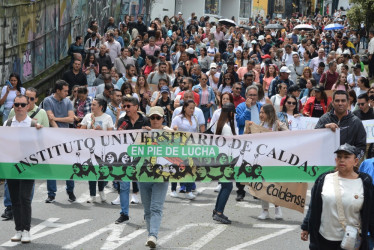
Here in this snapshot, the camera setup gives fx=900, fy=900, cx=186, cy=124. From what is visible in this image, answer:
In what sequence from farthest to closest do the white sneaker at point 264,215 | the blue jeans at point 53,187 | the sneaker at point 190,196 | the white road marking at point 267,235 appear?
the sneaker at point 190,196 → the blue jeans at point 53,187 → the white sneaker at point 264,215 → the white road marking at point 267,235

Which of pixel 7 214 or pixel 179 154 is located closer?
pixel 179 154

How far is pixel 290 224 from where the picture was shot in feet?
39.1

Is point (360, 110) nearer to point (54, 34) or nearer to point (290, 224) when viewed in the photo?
point (290, 224)

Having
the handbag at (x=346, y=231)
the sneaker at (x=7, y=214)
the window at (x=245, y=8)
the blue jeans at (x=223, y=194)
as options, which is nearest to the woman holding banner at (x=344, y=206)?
the handbag at (x=346, y=231)

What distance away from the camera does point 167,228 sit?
11422 mm

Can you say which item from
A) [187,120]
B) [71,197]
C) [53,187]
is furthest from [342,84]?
[53,187]

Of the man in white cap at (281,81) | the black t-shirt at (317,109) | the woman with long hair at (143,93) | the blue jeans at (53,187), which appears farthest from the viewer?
the man in white cap at (281,81)

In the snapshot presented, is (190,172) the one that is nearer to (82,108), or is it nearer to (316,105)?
(82,108)

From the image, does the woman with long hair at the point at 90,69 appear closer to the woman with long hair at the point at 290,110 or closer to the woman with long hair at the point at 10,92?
the woman with long hair at the point at 10,92

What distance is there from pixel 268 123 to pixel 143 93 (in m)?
6.98

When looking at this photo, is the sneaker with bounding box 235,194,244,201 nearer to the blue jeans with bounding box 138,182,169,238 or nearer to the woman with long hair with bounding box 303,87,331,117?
the woman with long hair with bounding box 303,87,331,117

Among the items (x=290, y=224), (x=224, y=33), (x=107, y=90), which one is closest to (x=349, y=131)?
(x=290, y=224)

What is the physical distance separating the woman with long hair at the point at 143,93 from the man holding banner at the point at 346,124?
28.9ft

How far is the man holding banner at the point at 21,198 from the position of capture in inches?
407
